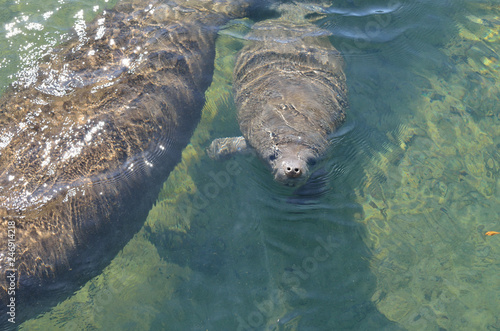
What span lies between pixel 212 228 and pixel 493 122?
542 cm

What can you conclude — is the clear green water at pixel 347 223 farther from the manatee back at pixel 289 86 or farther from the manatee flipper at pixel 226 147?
the manatee back at pixel 289 86

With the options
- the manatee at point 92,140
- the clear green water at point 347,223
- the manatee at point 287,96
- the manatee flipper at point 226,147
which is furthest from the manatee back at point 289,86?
the manatee at point 92,140

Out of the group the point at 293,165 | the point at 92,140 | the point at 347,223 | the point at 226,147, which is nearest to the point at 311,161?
the point at 293,165

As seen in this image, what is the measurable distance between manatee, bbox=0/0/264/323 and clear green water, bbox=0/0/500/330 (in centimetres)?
51

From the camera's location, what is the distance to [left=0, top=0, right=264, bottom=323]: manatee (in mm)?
4578

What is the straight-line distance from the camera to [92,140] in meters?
5.23

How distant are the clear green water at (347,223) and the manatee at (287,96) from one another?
318 mm

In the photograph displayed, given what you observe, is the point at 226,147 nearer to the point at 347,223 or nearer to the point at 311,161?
the point at 311,161

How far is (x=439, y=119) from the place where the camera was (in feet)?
23.1

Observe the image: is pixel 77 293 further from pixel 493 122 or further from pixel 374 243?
pixel 493 122

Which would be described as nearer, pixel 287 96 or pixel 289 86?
pixel 287 96

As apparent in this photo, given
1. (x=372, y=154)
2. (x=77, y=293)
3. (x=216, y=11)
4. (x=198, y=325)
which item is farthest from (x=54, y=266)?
(x=216, y=11)

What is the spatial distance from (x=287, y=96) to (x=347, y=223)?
219 centimetres

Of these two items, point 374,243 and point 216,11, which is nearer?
point 374,243
